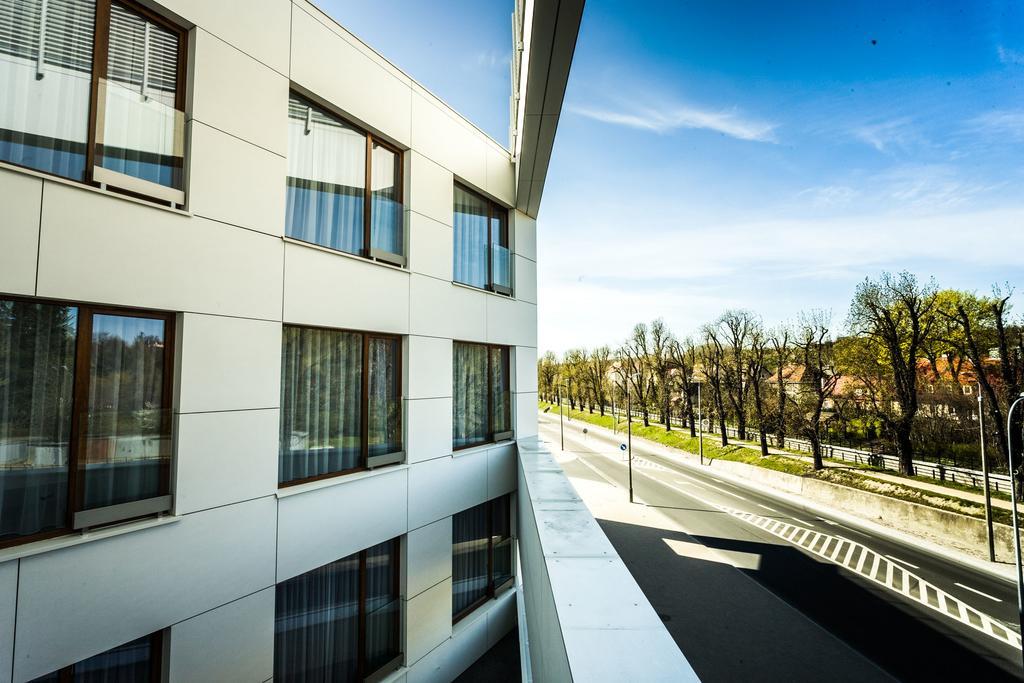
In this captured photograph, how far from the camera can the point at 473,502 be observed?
8086mm

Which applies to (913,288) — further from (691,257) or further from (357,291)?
(357,291)

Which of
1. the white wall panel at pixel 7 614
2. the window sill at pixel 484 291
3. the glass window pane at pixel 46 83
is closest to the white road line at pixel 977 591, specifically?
the window sill at pixel 484 291

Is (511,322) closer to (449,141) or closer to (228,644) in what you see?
(449,141)

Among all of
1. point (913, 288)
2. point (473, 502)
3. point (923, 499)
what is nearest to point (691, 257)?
point (913, 288)

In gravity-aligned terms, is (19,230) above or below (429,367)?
above

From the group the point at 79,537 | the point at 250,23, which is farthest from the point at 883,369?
the point at 79,537

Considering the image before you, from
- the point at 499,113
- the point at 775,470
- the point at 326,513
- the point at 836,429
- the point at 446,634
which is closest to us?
the point at 326,513

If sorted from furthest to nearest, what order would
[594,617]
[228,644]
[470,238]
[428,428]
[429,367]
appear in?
[470,238] < [429,367] < [428,428] < [228,644] < [594,617]

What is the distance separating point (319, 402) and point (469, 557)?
4.54m

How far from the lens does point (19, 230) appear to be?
3344 millimetres

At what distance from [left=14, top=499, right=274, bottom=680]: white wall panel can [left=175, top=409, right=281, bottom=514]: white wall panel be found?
147 mm

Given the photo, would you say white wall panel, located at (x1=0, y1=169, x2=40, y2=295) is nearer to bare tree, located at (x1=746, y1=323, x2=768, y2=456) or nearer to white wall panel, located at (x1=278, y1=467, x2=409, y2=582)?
white wall panel, located at (x1=278, y1=467, x2=409, y2=582)

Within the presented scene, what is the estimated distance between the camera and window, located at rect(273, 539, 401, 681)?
Answer: 5195 millimetres

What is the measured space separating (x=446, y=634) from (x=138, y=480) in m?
5.43
